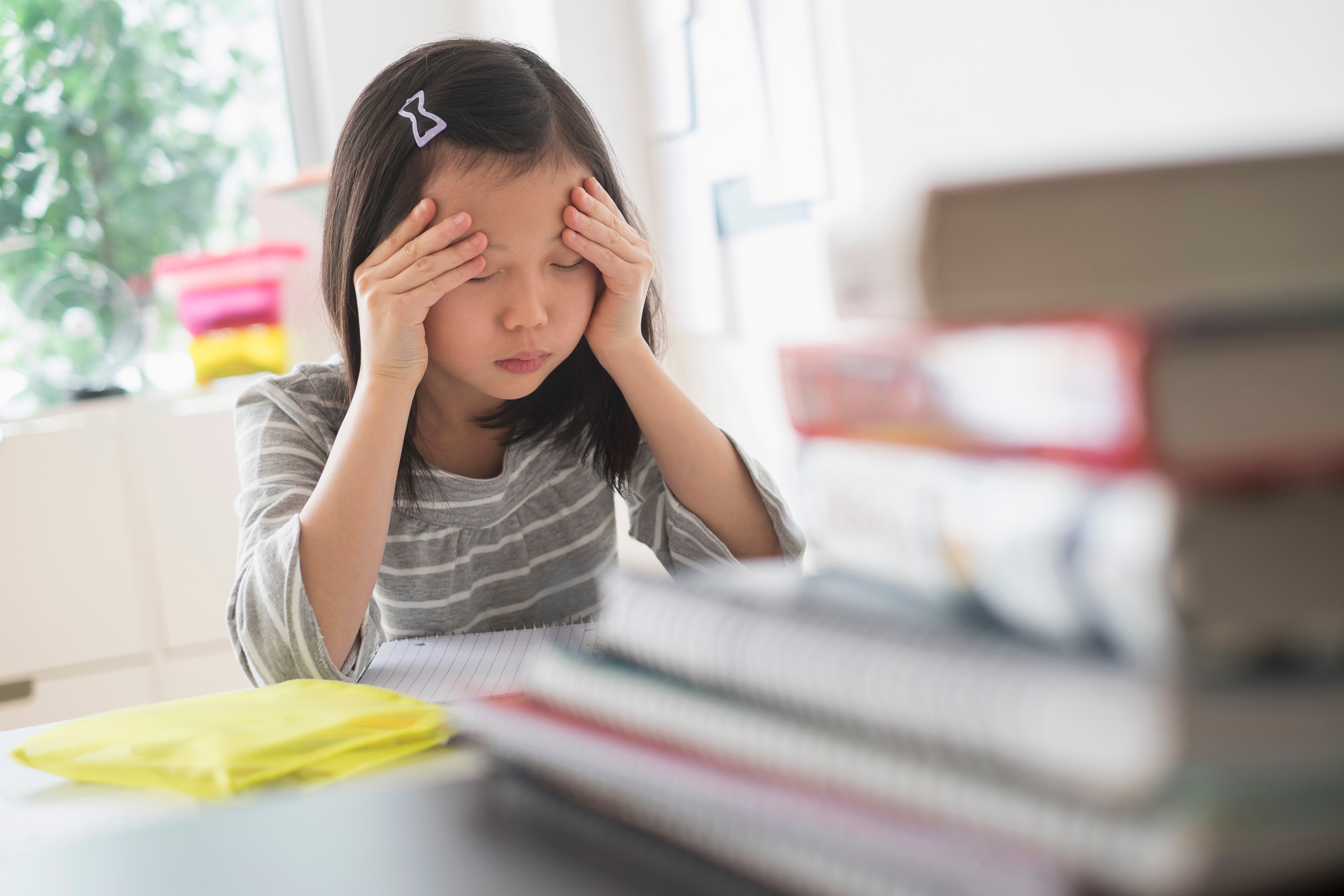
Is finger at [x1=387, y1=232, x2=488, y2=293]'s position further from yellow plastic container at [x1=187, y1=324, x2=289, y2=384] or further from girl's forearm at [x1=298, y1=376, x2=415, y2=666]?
yellow plastic container at [x1=187, y1=324, x2=289, y2=384]

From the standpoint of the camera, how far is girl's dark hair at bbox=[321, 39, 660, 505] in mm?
873

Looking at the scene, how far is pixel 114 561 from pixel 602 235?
58.8 inches

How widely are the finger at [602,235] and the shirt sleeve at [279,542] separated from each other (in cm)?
29

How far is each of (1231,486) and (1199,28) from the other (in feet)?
2.68

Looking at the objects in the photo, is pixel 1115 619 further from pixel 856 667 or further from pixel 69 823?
pixel 69 823

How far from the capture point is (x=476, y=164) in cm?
85

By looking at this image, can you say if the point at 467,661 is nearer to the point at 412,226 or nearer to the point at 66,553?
the point at 412,226

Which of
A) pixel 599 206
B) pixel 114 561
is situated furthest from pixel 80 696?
pixel 599 206

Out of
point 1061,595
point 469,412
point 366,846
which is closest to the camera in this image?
point 1061,595

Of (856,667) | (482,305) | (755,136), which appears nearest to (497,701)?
(856,667)

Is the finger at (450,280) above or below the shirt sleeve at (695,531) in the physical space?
above

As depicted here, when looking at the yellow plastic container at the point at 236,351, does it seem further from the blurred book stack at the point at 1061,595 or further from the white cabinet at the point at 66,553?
the blurred book stack at the point at 1061,595

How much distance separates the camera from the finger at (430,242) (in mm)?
819

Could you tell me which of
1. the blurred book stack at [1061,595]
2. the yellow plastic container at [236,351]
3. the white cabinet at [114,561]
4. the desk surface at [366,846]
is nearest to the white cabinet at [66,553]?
the white cabinet at [114,561]
